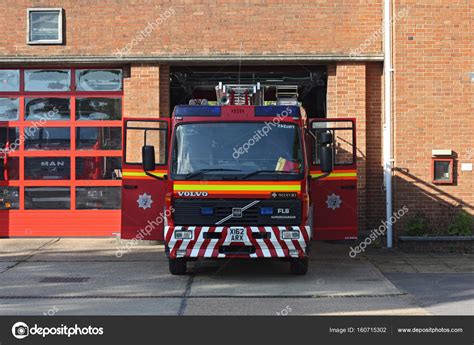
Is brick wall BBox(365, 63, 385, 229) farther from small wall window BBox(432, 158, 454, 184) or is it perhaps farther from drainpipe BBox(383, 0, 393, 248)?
small wall window BBox(432, 158, 454, 184)

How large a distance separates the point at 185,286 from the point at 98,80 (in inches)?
237

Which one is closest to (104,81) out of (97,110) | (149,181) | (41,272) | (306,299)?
(97,110)

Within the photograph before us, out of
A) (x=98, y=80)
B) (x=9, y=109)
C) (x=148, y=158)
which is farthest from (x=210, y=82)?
(x=9, y=109)

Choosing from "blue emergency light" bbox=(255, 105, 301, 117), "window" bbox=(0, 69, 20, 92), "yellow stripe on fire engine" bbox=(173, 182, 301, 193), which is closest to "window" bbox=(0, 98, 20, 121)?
"window" bbox=(0, 69, 20, 92)

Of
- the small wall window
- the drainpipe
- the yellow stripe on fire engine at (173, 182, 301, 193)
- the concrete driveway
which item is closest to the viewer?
the concrete driveway

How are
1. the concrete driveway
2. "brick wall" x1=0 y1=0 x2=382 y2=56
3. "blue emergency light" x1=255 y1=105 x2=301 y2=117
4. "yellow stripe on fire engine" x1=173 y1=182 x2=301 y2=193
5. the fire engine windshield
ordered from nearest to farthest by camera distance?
the concrete driveway < "yellow stripe on fire engine" x1=173 y1=182 x2=301 y2=193 < the fire engine windshield < "blue emergency light" x1=255 y1=105 x2=301 y2=117 < "brick wall" x1=0 y1=0 x2=382 y2=56

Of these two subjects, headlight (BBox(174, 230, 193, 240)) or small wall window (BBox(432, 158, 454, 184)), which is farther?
small wall window (BBox(432, 158, 454, 184))

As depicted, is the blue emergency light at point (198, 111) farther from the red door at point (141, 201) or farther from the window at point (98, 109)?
the window at point (98, 109)

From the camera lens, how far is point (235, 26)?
13594 millimetres

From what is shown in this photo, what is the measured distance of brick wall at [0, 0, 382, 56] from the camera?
1358cm

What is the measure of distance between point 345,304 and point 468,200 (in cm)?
558

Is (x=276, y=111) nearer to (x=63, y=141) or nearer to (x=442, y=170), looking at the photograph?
(x=442, y=170)

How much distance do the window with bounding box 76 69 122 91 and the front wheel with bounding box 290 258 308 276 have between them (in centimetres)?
575

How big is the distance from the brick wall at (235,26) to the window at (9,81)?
196 centimetres
